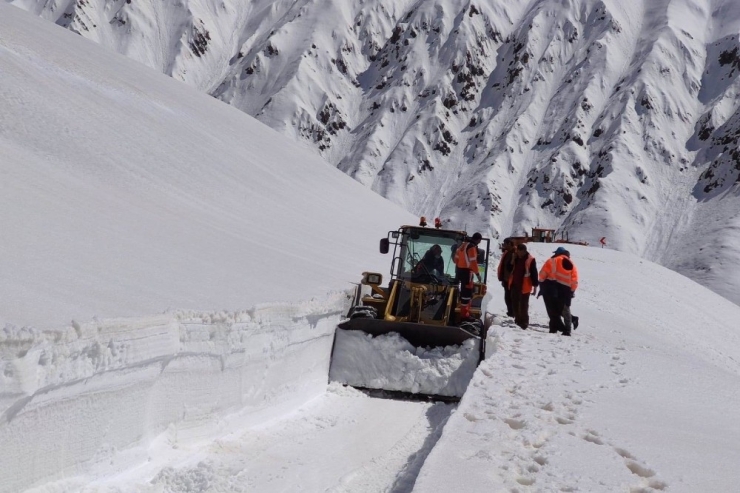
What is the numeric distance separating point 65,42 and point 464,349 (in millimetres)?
18535

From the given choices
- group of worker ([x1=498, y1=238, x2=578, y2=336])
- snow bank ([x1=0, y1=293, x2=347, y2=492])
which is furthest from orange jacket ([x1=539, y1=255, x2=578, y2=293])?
snow bank ([x1=0, y1=293, x2=347, y2=492])

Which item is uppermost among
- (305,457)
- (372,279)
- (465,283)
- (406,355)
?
(465,283)

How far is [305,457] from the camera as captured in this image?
506 centimetres

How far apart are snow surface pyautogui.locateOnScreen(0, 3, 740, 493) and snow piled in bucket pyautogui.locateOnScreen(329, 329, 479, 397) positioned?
9.2 inches

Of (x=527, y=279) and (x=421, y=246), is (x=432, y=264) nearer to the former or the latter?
(x=421, y=246)

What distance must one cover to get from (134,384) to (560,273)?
24.5 feet

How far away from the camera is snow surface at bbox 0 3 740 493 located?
3809 mm

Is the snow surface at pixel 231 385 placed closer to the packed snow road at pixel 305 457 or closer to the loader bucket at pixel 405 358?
the packed snow road at pixel 305 457

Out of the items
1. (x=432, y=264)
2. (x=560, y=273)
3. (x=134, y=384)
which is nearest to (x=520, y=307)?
(x=560, y=273)

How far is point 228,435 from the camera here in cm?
532

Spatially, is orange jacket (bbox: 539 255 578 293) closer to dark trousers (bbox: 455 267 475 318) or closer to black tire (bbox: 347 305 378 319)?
dark trousers (bbox: 455 267 475 318)

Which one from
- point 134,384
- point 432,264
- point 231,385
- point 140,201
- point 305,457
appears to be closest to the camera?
point 134,384

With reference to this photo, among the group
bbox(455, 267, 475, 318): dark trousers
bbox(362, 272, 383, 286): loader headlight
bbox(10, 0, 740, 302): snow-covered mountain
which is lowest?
bbox(362, 272, 383, 286): loader headlight

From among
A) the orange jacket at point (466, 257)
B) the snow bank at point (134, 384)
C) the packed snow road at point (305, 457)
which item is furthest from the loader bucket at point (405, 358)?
the orange jacket at point (466, 257)
